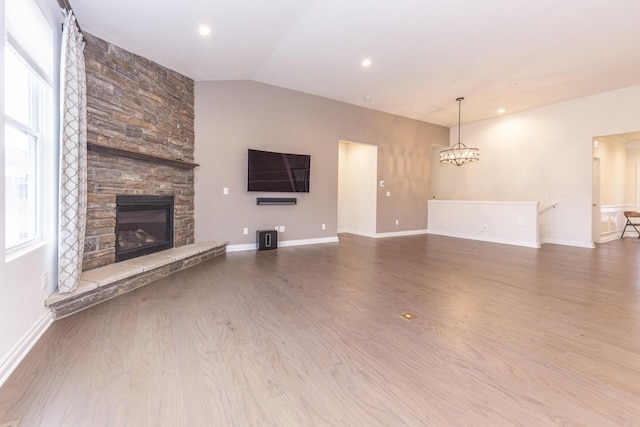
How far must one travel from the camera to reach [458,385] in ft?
5.10

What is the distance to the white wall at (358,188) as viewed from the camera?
7199 millimetres

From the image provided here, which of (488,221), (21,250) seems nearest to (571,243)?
(488,221)

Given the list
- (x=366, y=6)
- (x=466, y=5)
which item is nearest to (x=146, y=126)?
(x=366, y=6)

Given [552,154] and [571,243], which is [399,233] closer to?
[571,243]

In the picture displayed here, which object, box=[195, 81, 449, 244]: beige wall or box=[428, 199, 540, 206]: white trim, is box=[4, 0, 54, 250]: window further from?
box=[428, 199, 540, 206]: white trim

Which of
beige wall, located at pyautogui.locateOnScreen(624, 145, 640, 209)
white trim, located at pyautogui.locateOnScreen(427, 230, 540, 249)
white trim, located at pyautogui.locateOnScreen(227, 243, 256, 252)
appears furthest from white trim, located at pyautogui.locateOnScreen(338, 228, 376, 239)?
beige wall, located at pyautogui.locateOnScreen(624, 145, 640, 209)

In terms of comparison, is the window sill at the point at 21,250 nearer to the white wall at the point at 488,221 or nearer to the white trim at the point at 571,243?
the white wall at the point at 488,221

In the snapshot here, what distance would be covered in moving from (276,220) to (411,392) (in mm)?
4467

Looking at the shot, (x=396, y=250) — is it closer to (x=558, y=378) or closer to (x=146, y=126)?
(x=558, y=378)

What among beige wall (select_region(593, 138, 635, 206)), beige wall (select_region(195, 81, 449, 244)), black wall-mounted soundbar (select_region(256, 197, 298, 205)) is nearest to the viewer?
beige wall (select_region(195, 81, 449, 244))

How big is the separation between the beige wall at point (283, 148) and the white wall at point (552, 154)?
6.56ft

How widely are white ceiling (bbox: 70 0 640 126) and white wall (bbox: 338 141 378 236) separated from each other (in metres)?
1.92

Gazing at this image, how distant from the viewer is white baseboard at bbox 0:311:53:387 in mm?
1628

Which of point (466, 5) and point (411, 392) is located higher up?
point (466, 5)
